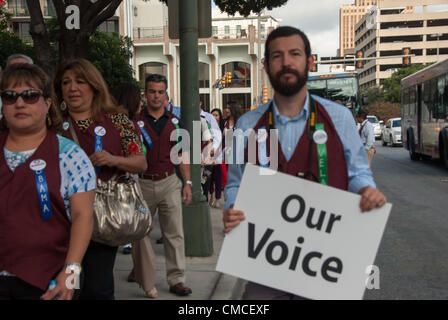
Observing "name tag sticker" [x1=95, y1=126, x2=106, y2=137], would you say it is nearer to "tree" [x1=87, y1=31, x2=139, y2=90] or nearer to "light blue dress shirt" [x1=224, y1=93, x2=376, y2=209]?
"light blue dress shirt" [x1=224, y1=93, x2=376, y2=209]

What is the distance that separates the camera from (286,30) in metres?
2.72

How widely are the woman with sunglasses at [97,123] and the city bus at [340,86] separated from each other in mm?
23707

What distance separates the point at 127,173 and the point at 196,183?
2.84m

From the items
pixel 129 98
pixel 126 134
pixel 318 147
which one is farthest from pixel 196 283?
pixel 318 147

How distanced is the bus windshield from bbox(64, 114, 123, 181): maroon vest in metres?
23.8

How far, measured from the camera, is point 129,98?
5.55 meters

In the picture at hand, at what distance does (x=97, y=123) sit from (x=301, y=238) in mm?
1690

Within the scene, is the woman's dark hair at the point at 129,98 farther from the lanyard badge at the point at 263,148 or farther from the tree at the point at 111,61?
the tree at the point at 111,61

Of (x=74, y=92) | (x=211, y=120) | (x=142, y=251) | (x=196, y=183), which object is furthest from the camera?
(x=211, y=120)

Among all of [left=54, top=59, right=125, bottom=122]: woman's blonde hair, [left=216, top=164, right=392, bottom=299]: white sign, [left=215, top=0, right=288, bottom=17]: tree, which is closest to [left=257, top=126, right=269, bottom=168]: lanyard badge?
[left=216, top=164, right=392, bottom=299]: white sign

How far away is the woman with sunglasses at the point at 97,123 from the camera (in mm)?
3582

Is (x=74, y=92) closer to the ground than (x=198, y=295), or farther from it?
farther from it
